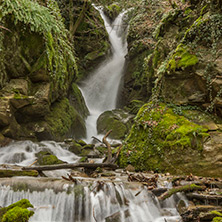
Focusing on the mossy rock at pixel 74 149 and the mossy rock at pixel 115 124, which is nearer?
the mossy rock at pixel 74 149

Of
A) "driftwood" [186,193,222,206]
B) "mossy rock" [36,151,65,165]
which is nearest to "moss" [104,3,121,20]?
"mossy rock" [36,151,65,165]

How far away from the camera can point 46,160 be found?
7.14 meters

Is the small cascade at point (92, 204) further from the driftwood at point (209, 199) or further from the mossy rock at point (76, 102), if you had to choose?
the mossy rock at point (76, 102)

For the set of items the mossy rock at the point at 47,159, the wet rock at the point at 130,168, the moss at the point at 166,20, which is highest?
the moss at the point at 166,20

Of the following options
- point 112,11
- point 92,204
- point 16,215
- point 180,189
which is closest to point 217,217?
point 180,189

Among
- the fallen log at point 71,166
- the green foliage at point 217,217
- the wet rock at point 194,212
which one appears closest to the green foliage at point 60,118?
the fallen log at point 71,166

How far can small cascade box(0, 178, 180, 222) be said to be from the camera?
379 centimetres

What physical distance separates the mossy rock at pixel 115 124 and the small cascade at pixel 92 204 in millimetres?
9450

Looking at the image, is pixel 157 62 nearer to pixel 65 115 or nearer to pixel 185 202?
pixel 65 115

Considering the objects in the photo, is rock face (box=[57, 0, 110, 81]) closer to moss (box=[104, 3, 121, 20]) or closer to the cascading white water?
the cascading white water

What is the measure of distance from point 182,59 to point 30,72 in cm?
643

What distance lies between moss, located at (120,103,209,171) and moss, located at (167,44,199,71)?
1517 mm

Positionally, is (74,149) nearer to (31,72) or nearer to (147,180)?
(31,72)

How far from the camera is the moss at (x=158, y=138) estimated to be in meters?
6.03
